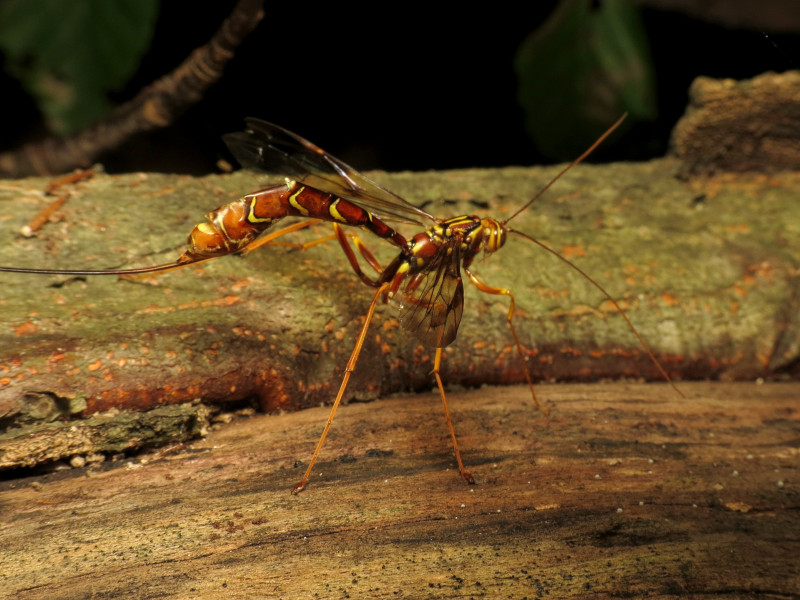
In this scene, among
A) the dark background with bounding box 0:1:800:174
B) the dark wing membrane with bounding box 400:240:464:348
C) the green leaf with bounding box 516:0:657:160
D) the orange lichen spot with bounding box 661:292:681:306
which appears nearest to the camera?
the dark wing membrane with bounding box 400:240:464:348

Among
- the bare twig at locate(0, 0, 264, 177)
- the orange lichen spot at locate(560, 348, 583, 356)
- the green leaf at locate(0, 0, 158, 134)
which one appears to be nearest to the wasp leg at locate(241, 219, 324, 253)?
the bare twig at locate(0, 0, 264, 177)

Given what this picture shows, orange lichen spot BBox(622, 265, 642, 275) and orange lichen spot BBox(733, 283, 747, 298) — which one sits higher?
orange lichen spot BBox(622, 265, 642, 275)

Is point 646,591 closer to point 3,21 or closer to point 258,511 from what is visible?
point 258,511

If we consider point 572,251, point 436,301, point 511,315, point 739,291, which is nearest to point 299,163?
point 436,301

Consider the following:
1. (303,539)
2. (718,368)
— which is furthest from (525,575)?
(718,368)

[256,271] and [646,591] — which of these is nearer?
[646,591]

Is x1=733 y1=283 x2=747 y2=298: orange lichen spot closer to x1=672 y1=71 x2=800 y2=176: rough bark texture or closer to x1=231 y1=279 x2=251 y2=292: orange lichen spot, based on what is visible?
x1=672 y1=71 x2=800 y2=176: rough bark texture

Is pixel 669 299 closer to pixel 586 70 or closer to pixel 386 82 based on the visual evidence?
pixel 586 70
